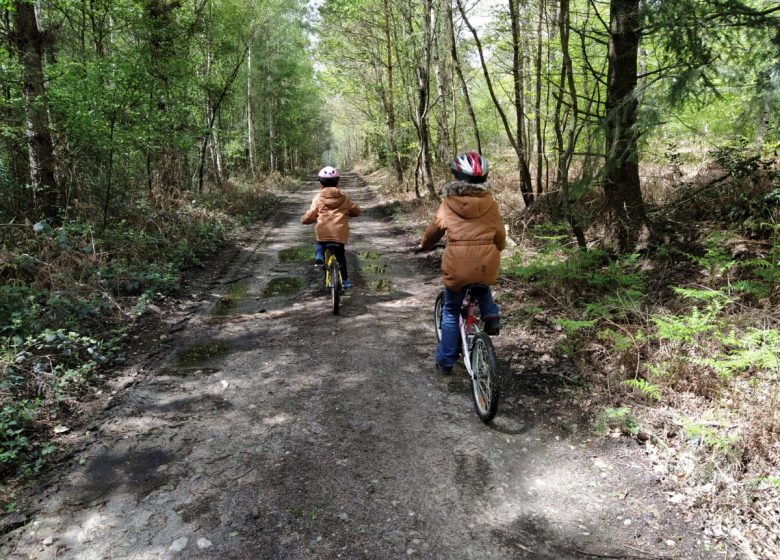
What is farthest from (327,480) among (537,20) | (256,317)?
(537,20)

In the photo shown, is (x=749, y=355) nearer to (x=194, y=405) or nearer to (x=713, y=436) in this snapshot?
(x=713, y=436)

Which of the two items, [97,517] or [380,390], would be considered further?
[380,390]

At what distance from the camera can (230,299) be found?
7.71 metres

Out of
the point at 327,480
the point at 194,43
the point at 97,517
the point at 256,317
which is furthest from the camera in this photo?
the point at 194,43

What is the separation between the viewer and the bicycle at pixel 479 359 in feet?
12.6

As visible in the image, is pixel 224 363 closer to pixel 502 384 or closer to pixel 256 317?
pixel 256 317

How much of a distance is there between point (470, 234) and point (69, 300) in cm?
530

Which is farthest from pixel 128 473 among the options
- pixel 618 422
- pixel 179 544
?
pixel 618 422

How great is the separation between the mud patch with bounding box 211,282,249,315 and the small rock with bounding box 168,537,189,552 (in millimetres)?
4571

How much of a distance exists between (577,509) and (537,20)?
35.9 ft

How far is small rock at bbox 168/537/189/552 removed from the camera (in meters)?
2.75

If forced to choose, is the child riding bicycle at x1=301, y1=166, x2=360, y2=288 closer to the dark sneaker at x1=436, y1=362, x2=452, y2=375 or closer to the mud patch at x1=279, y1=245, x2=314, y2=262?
the dark sneaker at x1=436, y1=362, x2=452, y2=375

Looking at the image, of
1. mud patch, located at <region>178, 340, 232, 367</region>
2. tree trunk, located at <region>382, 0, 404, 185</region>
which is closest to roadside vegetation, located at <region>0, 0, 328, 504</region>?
mud patch, located at <region>178, 340, 232, 367</region>

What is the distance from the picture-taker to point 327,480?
132 inches
